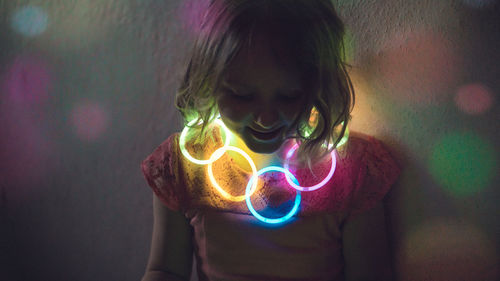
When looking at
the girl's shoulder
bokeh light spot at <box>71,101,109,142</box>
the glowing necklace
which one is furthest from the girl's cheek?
bokeh light spot at <box>71,101,109,142</box>

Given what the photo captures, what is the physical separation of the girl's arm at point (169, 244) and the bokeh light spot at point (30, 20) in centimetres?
84

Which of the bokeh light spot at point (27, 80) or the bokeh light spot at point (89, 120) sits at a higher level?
the bokeh light spot at point (27, 80)

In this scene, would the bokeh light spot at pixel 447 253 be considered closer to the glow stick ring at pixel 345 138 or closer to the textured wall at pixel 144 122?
the textured wall at pixel 144 122

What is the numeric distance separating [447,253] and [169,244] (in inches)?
26.2

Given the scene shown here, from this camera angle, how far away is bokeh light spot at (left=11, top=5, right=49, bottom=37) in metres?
1.41

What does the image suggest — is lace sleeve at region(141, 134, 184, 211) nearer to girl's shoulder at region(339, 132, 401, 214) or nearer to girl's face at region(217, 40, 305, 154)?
girl's face at region(217, 40, 305, 154)

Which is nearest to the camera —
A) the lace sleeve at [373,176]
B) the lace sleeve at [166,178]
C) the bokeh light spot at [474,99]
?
the bokeh light spot at [474,99]

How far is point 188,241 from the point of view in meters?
1.06

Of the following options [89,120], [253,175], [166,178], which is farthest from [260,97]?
[89,120]

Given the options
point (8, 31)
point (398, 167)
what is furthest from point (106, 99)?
point (398, 167)

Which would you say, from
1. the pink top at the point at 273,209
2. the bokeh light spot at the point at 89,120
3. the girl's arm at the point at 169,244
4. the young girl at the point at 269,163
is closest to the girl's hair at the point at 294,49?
the young girl at the point at 269,163

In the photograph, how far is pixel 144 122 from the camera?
1303mm

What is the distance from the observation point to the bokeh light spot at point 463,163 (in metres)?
0.76

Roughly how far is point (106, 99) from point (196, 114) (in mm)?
502
